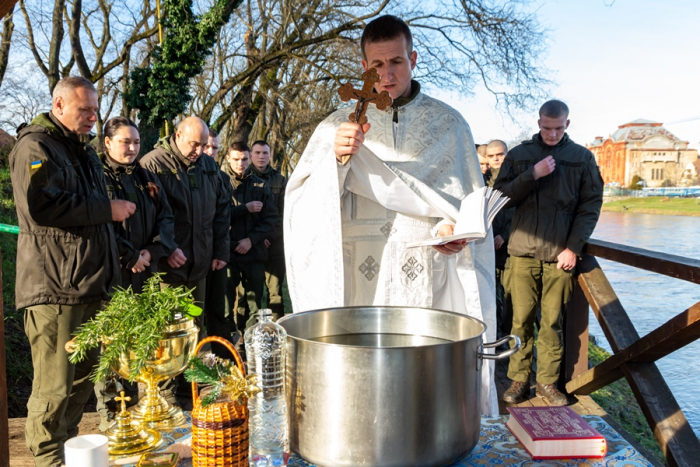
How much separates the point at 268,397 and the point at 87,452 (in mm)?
359

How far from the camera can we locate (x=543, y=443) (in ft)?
4.23

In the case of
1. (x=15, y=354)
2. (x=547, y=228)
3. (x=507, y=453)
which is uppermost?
(x=547, y=228)

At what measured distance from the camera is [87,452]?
1.08 m

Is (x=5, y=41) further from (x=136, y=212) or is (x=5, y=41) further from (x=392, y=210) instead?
(x=392, y=210)

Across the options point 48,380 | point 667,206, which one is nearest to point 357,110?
point 48,380

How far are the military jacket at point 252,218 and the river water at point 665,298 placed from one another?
377cm

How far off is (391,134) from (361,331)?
3.51ft

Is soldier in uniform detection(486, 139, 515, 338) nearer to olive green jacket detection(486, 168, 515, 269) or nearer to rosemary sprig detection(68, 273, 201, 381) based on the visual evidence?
olive green jacket detection(486, 168, 515, 269)

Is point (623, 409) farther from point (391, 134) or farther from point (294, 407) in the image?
point (294, 407)

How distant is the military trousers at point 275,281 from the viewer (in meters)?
6.24

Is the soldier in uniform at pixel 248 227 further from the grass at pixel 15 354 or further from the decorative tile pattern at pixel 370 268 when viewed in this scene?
the decorative tile pattern at pixel 370 268

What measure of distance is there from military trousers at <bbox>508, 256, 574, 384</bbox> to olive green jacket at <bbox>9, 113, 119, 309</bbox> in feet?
9.05

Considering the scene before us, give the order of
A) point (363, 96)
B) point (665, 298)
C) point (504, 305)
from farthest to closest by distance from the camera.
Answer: point (665, 298) → point (504, 305) → point (363, 96)

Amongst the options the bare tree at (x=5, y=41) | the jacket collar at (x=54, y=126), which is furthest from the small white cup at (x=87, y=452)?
the bare tree at (x=5, y=41)
